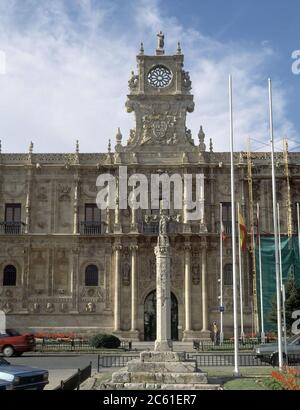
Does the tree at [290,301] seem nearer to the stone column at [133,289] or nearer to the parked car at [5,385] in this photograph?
the stone column at [133,289]

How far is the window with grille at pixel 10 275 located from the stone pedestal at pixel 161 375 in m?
27.7

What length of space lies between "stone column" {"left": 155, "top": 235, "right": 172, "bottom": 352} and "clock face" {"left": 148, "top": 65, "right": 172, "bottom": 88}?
27.7 metres

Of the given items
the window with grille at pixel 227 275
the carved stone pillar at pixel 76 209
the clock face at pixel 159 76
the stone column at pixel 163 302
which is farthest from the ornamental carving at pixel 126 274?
the stone column at pixel 163 302

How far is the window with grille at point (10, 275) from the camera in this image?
4684cm

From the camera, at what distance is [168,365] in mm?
20734

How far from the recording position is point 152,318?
46125 millimetres

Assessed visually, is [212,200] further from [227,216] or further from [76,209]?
[76,209]

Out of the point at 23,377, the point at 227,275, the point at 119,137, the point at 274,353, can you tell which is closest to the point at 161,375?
the point at 23,377

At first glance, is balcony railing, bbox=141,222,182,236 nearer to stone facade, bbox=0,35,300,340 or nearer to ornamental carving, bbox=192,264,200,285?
stone facade, bbox=0,35,300,340

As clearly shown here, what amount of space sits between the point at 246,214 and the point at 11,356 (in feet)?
72.9
